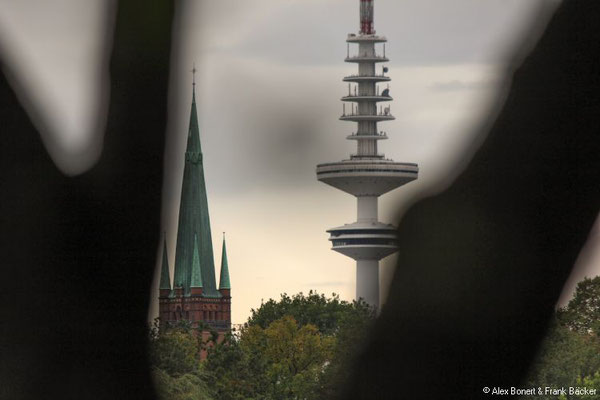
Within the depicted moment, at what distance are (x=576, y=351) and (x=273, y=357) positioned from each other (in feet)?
163

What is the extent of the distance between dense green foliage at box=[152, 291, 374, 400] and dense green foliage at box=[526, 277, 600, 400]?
396 millimetres

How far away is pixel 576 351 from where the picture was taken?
120 ft

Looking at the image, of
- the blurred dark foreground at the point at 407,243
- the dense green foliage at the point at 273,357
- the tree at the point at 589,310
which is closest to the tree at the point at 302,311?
the dense green foliage at the point at 273,357

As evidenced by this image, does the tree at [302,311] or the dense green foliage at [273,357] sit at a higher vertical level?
the tree at [302,311]

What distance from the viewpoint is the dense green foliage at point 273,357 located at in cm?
438

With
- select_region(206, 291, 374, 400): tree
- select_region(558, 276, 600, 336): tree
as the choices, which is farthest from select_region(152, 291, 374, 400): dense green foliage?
select_region(558, 276, 600, 336): tree

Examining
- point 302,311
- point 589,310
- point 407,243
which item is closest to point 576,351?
point 589,310

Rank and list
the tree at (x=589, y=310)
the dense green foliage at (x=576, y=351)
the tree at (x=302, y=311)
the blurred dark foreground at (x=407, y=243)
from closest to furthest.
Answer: the blurred dark foreground at (x=407, y=243) < the dense green foliage at (x=576, y=351) < the tree at (x=589, y=310) < the tree at (x=302, y=311)

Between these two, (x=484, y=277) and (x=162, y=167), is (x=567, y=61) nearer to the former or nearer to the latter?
(x=484, y=277)

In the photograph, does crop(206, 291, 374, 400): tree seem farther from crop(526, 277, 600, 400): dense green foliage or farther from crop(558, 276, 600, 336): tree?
crop(558, 276, 600, 336): tree

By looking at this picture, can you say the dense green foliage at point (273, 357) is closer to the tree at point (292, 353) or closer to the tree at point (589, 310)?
the tree at point (292, 353)

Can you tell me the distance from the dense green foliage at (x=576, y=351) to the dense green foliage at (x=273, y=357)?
40 centimetres

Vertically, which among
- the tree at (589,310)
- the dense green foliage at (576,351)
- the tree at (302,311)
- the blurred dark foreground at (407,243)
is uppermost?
the tree at (302,311)

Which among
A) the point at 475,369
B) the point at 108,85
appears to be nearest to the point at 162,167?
the point at 108,85
